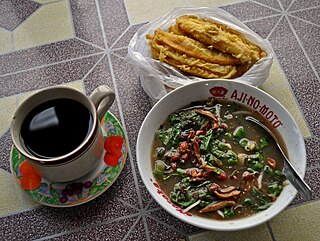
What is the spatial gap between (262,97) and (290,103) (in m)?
0.25

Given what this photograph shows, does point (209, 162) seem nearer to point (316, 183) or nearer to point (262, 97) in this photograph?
point (262, 97)

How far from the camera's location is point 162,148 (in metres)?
0.86

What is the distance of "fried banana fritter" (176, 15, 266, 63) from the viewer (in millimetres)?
987

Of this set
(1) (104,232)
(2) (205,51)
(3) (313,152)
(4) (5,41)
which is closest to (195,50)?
(2) (205,51)

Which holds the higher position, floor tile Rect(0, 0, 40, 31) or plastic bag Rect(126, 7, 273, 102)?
plastic bag Rect(126, 7, 273, 102)

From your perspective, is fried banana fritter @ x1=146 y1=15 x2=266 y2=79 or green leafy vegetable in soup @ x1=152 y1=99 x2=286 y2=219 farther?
fried banana fritter @ x1=146 y1=15 x2=266 y2=79

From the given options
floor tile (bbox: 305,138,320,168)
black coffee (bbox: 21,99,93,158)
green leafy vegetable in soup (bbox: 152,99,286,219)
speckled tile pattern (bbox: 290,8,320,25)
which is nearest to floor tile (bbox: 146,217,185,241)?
green leafy vegetable in soup (bbox: 152,99,286,219)

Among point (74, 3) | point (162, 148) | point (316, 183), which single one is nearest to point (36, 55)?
point (74, 3)

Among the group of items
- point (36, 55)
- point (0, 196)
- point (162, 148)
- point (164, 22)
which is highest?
point (164, 22)

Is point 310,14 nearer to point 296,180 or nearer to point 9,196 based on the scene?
point 296,180

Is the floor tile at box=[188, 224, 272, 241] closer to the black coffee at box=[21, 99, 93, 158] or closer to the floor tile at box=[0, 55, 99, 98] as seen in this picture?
the black coffee at box=[21, 99, 93, 158]

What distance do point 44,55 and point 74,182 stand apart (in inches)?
17.6

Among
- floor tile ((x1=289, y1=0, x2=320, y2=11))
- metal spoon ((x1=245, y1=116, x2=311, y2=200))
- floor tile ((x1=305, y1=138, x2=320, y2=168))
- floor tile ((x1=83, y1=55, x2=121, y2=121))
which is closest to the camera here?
metal spoon ((x1=245, y1=116, x2=311, y2=200))

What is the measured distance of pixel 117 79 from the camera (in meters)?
1.12
